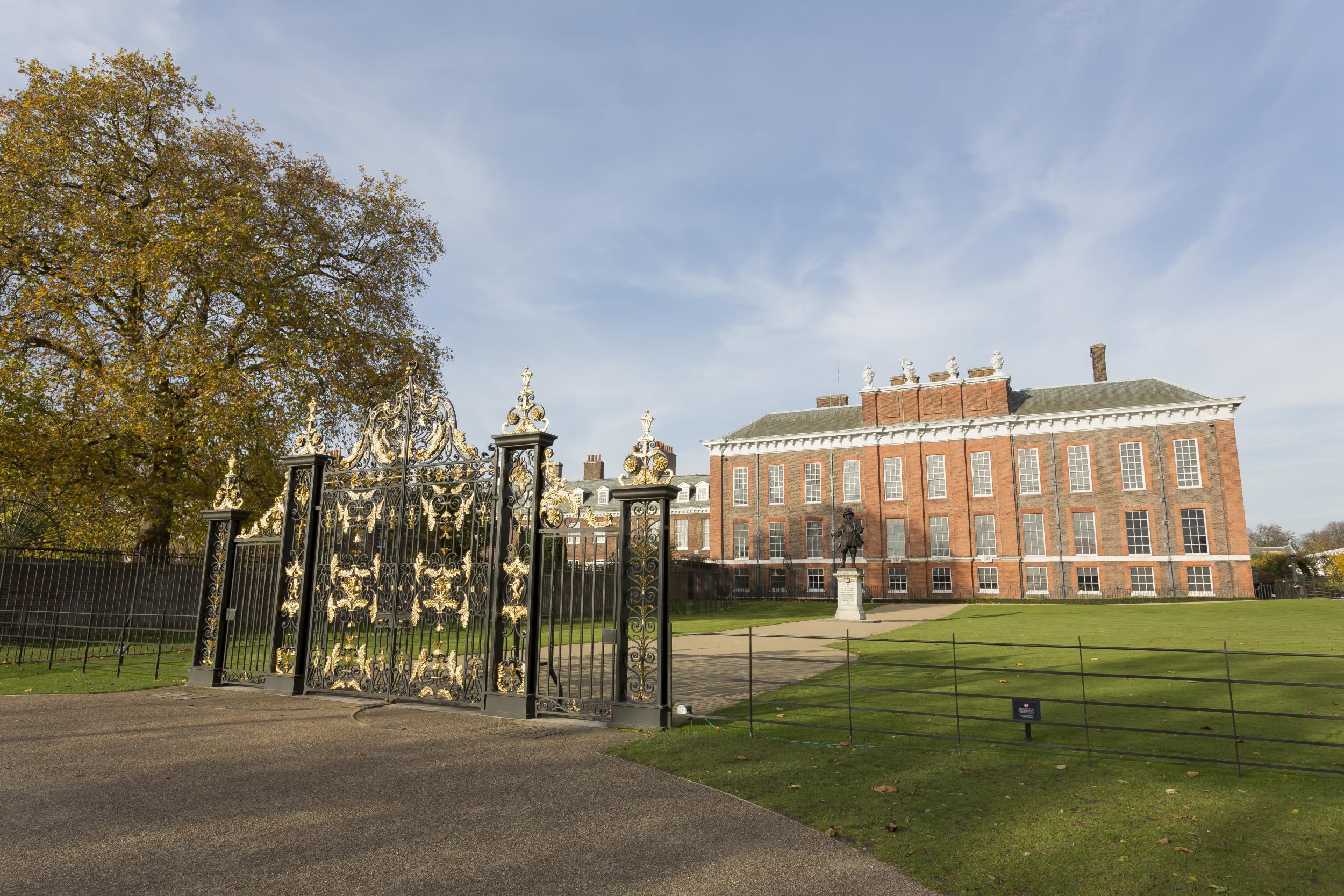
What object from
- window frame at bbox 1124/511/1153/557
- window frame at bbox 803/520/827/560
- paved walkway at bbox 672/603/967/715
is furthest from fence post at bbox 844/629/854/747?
window frame at bbox 1124/511/1153/557

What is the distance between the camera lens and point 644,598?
8180mm

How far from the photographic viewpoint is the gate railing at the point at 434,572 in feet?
27.3

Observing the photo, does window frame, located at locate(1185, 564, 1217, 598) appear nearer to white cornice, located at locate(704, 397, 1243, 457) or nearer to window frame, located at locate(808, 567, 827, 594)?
white cornice, located at locate(704, 397, 1243, 457)

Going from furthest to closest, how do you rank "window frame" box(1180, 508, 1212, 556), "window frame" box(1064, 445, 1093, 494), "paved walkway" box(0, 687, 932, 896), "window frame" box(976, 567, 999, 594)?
"window frame" box(976, 567, 999, 594), "window frame" box(1064, 445, 1093, 494), "window frame" box(1180, 508, 1212, 556), "paved walkway" box(0, 687, 932, 896)

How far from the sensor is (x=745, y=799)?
5617 millimetres

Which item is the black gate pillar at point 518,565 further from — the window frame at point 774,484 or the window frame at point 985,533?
the window frame at point 774,484

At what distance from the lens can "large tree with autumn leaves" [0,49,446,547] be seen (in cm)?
1625

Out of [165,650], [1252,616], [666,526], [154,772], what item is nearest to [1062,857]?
[666,526]

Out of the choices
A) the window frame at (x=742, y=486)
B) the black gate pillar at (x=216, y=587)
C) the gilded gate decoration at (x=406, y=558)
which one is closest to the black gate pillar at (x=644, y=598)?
the gilded gate decoration at (x=406, y=558)

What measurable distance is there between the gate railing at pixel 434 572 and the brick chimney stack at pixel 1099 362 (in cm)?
4109

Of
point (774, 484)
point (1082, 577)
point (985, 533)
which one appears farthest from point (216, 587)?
point (1082, 577)

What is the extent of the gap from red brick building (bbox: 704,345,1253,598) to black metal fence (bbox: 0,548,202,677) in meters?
31.9

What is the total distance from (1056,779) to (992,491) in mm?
37325

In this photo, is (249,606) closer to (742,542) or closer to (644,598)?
(644,598)
